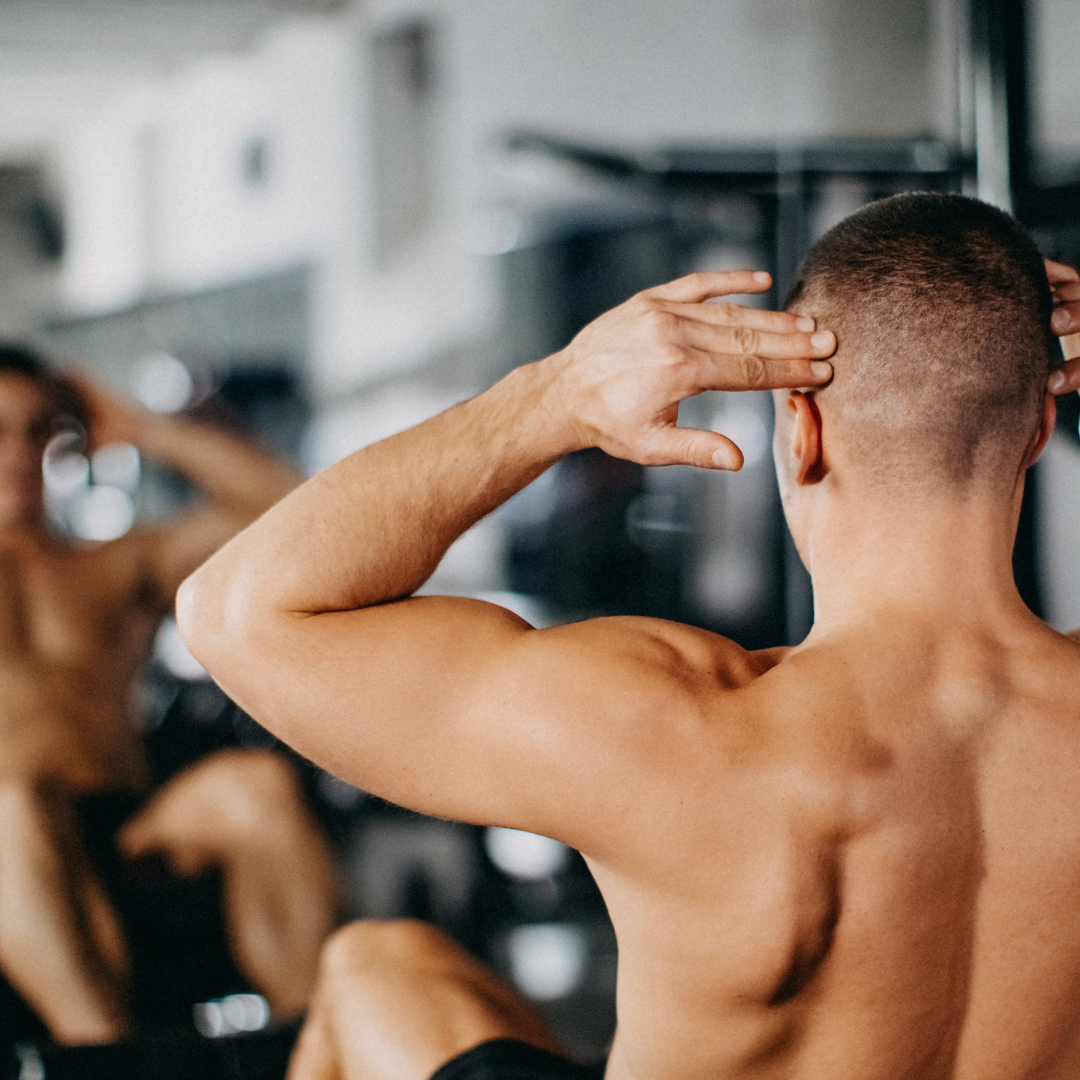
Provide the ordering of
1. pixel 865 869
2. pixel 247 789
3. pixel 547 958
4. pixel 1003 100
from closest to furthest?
pixel 865 869
pixel 1003 100
pixel 247 789
pixel 547 958

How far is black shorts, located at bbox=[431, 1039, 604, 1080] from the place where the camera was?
1.16m

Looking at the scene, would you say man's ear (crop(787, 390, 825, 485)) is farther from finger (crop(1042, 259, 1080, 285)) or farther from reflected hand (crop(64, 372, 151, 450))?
reflected hand (crop(64, 372, 151, 450))

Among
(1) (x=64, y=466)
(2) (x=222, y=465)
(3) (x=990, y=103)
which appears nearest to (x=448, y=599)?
(3) (x=990, y=103)

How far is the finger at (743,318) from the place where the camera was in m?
0.85

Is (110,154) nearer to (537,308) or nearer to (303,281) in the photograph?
(303,281)

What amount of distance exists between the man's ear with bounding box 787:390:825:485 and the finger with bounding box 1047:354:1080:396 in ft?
0.70

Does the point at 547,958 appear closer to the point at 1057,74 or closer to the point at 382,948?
the point at 382,948

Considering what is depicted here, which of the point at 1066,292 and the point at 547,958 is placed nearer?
the point at 1066,292

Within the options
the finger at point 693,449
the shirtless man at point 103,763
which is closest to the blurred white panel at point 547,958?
the shirtless man at point 103,763

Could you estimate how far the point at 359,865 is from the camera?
2.85 meters

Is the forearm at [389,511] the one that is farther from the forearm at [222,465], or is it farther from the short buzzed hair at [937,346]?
the forearm at [222,465]

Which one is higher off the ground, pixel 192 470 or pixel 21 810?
pixel 192 470

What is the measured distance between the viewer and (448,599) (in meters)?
0.90

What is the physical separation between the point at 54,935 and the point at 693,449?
197cm
